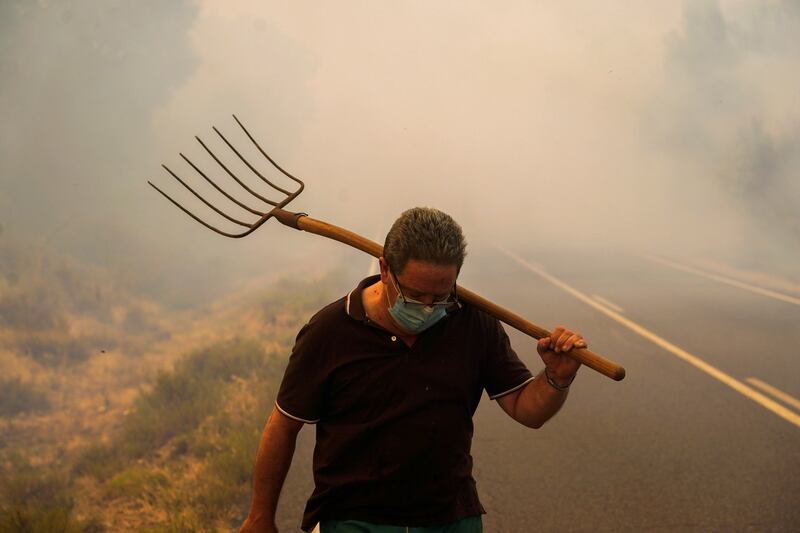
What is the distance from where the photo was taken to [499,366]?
107 inches

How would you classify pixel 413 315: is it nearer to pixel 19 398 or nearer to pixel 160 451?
pixel 160 451

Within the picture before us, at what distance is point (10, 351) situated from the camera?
14211 millimetres

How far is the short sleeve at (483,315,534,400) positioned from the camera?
2.70 meters

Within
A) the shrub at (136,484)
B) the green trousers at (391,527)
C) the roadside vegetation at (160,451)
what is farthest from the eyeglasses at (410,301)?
the shrub at (136,484)

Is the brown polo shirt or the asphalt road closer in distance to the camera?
the brown polo shirt

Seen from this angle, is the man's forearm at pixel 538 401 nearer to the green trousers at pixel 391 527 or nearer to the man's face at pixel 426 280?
the green trousers at pixel 391 527

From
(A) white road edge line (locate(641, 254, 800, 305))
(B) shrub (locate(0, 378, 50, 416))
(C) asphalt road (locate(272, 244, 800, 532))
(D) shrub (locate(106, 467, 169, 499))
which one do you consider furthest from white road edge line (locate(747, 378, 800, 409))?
(B) shrub (locate(0, 378, 50, 416))

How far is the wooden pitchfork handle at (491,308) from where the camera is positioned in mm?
2525

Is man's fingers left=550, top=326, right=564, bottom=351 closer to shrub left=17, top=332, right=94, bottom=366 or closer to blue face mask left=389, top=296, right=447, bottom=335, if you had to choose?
blue face mask left=389, top=296, right=447, bottom=335

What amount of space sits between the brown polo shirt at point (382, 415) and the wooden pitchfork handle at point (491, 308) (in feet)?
0.64

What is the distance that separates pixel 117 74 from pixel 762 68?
34763mm

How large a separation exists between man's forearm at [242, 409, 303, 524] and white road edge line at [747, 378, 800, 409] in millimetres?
5912

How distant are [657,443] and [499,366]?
12.7 ft

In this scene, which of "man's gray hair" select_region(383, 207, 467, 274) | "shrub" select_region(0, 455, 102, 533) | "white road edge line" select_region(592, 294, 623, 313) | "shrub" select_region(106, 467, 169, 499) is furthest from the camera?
"white road edge line" select_region(592, 294, 623, 313)
